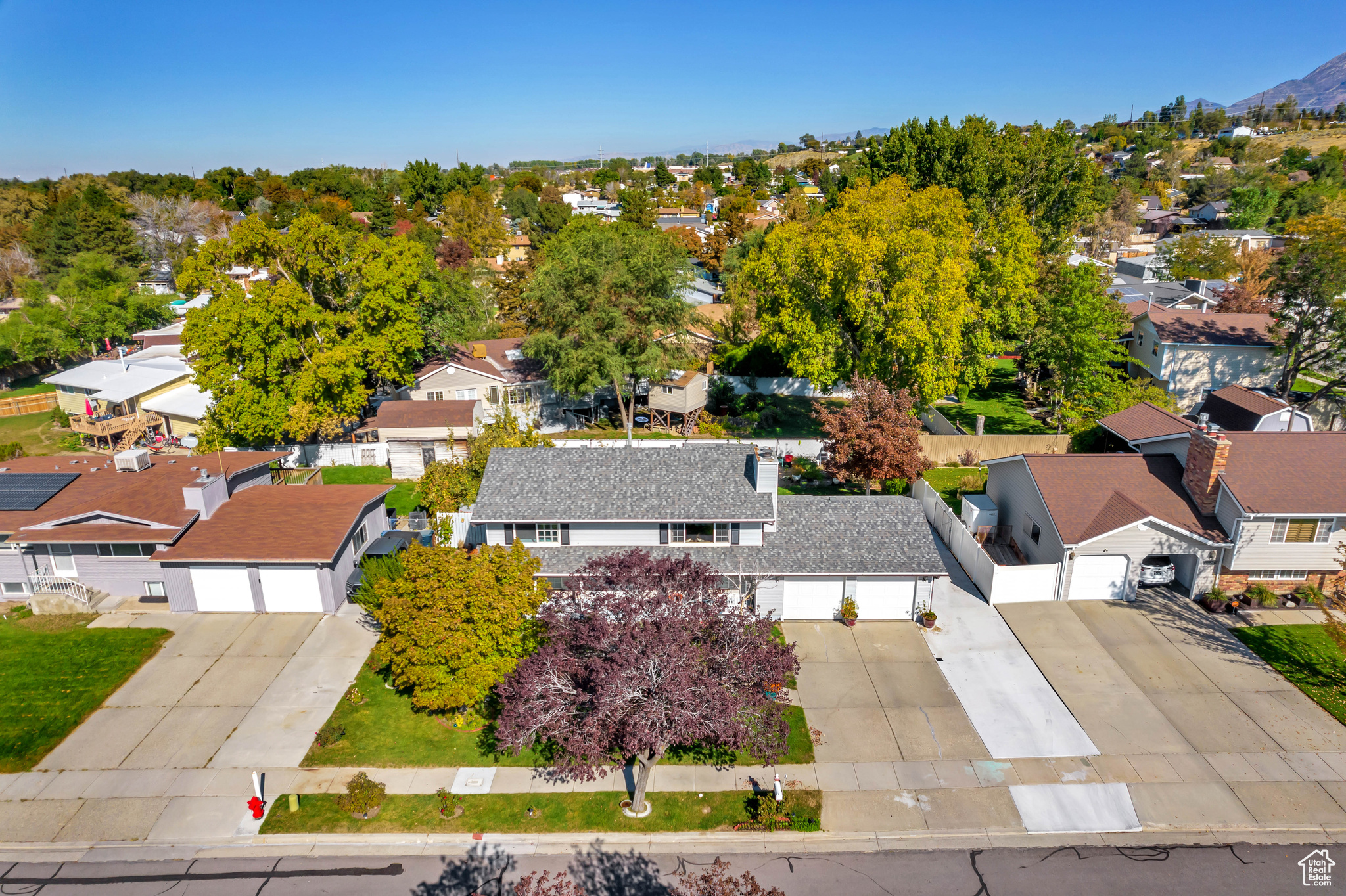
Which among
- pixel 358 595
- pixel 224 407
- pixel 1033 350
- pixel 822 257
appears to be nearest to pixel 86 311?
pixel 224 407

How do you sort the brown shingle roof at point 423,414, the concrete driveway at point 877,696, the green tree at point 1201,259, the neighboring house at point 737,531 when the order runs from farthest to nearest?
the green tree at point 1201,259
the brown shingle roof at point 423,414
the neighboring house at point 737,531
the concrete driveway at point 877,696

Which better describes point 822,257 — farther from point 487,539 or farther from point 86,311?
point 86,311

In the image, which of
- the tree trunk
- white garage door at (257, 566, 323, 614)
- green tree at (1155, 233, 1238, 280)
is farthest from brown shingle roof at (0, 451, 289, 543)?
green tree at (1155, 233, 1238, 280)

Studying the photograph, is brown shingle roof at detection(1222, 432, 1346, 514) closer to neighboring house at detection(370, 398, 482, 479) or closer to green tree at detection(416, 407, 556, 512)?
green tree at detection(416, 407, 556, 512)

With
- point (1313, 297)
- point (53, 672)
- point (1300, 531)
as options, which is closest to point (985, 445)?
point (1300, 531)

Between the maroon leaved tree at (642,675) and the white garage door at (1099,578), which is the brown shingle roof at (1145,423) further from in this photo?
the maroon leaved tree at (642,675)

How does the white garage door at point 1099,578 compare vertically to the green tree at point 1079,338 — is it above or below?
below

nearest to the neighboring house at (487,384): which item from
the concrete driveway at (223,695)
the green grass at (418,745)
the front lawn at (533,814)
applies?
the concrete driveway at (223,695)
